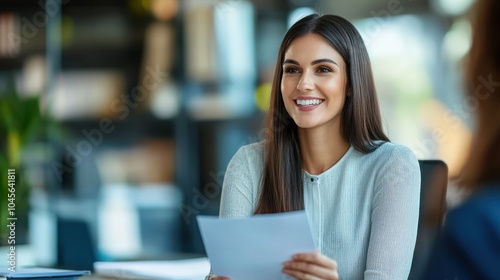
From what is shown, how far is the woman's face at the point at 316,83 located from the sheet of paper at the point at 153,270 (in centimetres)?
48

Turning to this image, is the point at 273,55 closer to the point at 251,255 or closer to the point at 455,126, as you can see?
the point at 455,126

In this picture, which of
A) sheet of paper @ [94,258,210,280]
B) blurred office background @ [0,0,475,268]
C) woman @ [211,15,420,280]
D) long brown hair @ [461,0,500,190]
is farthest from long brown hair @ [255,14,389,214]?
blurred office background @ [0,0,475,268]

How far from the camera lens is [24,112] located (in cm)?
462

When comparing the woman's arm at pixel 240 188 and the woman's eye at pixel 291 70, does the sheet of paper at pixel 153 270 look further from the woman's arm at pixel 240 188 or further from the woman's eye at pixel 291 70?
the woman's eye at pixel 291 70

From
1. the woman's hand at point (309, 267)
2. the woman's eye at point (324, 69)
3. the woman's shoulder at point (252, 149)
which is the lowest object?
the woman's hand at point (309, 267)

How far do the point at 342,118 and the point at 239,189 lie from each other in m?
0.34

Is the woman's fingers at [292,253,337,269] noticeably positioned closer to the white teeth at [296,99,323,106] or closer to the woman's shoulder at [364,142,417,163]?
the woman's shoulder at [364,142,417,163]

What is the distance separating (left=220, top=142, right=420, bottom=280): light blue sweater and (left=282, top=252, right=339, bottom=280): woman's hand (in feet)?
0.67

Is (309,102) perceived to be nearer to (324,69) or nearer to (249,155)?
(324,69)

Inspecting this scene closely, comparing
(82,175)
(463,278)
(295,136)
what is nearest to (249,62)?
(82,175)

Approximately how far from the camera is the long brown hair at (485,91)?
70cm

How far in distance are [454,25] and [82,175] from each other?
2.53 m

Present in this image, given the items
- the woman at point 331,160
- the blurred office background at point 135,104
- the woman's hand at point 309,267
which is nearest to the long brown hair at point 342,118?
the woman at point 331,160

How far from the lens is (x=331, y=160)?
2.09 meters
